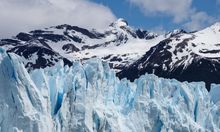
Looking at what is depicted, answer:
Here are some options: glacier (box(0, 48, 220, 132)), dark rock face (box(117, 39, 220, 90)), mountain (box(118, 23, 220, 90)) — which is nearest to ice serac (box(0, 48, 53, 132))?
glacier (box(0, 48, 220, 132))

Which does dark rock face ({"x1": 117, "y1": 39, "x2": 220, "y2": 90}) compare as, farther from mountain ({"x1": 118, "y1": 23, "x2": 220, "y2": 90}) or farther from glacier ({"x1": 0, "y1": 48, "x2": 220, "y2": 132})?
glacier ({"x1": 0, "y1": 48, "x2": 220, "y2": 132})

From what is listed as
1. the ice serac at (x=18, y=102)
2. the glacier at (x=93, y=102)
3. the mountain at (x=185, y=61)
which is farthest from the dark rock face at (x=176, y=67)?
the ice serac at (x=18, y=102)

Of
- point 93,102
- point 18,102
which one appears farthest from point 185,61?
point 18,102

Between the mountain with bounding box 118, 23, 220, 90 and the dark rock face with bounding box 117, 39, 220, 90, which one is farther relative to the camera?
the mountain with bounding box 118, 23, 220, 90

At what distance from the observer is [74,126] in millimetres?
29422

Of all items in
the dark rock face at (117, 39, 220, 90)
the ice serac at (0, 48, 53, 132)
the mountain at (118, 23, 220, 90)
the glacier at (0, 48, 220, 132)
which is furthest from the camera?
the mountain at (118, 23, 220, 90)

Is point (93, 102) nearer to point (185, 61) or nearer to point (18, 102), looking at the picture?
point (18, 102)

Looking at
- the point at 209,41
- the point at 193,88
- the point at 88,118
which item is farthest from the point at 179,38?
the point at 88,118

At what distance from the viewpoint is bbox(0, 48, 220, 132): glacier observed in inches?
1072

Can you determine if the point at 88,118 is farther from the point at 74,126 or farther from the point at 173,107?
the point at 173,107

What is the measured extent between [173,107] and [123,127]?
15.4ft

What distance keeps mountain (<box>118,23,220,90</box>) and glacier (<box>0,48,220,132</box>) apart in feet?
306

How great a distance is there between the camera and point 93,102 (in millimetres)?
31000

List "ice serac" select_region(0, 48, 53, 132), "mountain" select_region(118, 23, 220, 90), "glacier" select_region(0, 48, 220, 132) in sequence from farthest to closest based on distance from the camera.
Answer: "mountain" select_region(118, 23, 220, 90)
"glacier" select_region(0, 48, 220, 132)
"ice serac" select_region(0, 48, 53, 132)
